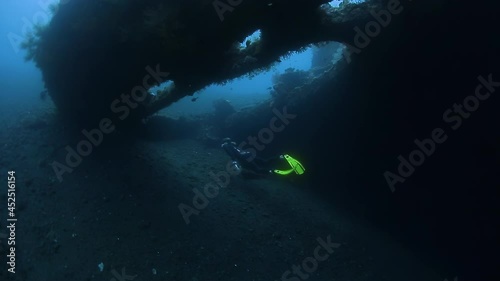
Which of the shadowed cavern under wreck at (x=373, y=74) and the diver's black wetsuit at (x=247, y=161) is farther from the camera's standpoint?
the diver's black wetsuit at (x=247, y=161)

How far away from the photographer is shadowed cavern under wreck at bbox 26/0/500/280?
5.91m

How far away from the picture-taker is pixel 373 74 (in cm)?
764

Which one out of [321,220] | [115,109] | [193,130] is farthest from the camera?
[193,130]

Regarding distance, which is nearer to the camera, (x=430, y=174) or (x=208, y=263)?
(x=208, y=263)

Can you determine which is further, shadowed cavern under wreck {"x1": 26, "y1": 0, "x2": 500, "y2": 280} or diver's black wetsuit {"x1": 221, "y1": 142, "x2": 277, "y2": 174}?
diver's black wetsuit {"x1": 221, "y1": 142, "x2": 277, "y2": 174}

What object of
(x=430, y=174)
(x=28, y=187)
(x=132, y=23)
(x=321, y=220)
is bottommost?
(x=430, y=174)

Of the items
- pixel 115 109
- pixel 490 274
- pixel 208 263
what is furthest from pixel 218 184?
pixel 490 274

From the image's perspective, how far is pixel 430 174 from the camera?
7520 mm

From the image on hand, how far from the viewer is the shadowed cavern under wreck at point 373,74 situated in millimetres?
5914

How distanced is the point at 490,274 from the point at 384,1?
21.3 ft

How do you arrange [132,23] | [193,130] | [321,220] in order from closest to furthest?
1. [132,23]
2. [321,220]
3. [193,130]

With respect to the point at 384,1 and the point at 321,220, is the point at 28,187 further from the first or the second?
the point at 384,1

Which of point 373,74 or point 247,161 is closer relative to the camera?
point 373,74

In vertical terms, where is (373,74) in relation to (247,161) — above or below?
below
